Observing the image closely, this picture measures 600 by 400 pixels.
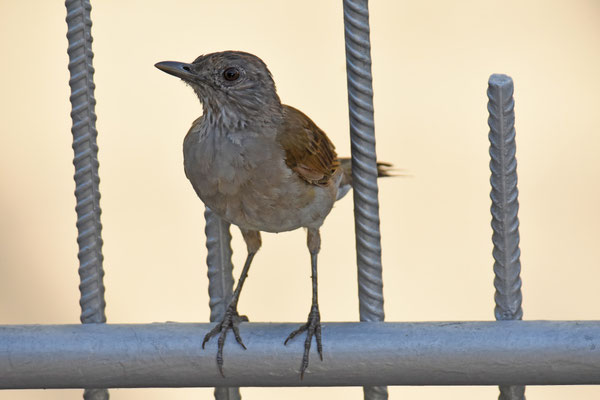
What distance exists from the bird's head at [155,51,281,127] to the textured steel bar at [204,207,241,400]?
307mm

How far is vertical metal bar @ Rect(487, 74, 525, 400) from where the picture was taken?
1.64m

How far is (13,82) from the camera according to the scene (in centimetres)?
429

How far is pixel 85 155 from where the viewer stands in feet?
5.72

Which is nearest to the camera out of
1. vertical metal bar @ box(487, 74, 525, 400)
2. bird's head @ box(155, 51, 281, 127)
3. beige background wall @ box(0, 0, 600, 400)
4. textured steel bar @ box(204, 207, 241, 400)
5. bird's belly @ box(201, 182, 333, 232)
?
vertical metal bar @ box(487, 74, 525, 400)

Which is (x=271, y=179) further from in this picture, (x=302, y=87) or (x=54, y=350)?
(x=302, y=87)

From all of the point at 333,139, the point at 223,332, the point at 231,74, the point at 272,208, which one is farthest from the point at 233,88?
the point at 333,139

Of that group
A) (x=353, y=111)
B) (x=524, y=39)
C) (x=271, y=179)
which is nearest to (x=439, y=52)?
(x=524, y=39)

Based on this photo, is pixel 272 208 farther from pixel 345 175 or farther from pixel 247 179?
pixel 345 175

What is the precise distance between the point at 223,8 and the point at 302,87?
46 centimetres

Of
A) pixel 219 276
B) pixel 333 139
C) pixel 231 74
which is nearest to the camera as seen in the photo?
pixel 219 276

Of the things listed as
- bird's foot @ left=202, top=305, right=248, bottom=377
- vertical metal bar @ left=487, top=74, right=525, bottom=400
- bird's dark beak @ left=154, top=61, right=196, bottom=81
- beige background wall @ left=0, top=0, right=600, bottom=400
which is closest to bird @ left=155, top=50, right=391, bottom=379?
bird's dark beak @ left=154, top=61, right=196, bottom=81

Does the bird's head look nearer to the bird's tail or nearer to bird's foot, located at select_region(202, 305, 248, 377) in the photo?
the bird's tail

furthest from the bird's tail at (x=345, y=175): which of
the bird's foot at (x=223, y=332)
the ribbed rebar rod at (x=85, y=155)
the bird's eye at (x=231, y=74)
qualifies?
the ribbed rebar rod at (x=85, y=155)

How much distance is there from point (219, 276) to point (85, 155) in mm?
329
